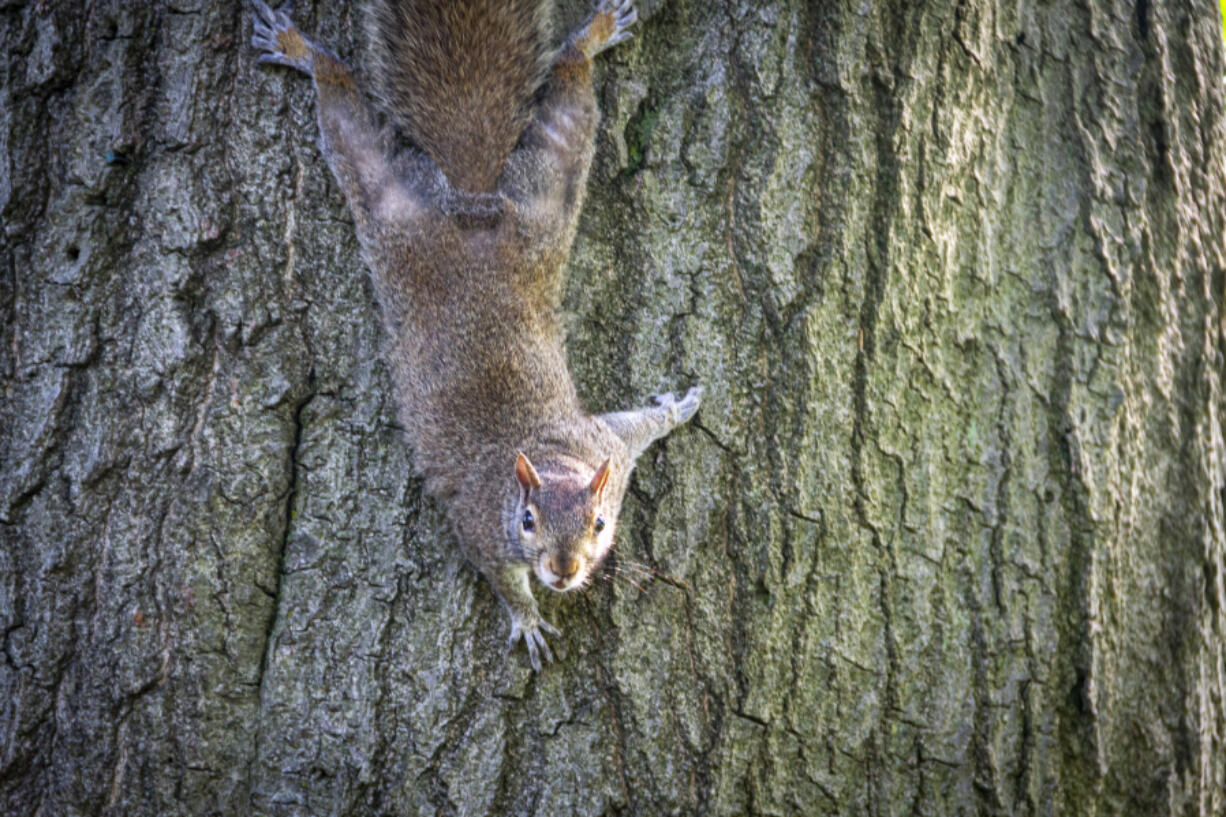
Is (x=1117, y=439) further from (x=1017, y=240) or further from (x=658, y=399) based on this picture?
(x=658, y=399)

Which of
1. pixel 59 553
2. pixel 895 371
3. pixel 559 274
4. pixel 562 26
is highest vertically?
pixel 562 26

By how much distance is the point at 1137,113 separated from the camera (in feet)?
8.11

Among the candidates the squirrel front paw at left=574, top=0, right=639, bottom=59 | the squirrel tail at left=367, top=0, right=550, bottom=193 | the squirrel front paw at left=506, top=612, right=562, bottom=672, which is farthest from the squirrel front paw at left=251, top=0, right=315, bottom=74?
the squirrel front paw at left=506, top=612, right=562, bottom=672

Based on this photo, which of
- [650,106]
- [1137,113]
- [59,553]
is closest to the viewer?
[59,553]

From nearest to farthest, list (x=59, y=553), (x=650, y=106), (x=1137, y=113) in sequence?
(x=59, y=553), (x=650, y=106), (x=1137, y=113)

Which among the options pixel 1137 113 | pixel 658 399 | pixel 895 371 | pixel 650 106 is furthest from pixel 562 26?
pixel 1137 113

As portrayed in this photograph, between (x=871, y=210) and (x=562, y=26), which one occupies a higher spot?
(x=562, y=26)

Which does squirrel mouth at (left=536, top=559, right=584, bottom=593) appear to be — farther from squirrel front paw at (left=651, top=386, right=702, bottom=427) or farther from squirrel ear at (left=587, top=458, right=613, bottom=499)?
squirrel front paw at (left=651, top=386, right=702, bottom=427)

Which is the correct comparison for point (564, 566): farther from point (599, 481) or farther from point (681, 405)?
point (681, 405)

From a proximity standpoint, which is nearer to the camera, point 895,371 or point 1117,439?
point 895,371

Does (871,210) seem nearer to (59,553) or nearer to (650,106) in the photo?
(650,106)

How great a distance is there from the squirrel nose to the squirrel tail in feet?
3.39

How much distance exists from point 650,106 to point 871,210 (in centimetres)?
61

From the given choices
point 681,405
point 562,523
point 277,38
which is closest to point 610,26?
point 277,38
